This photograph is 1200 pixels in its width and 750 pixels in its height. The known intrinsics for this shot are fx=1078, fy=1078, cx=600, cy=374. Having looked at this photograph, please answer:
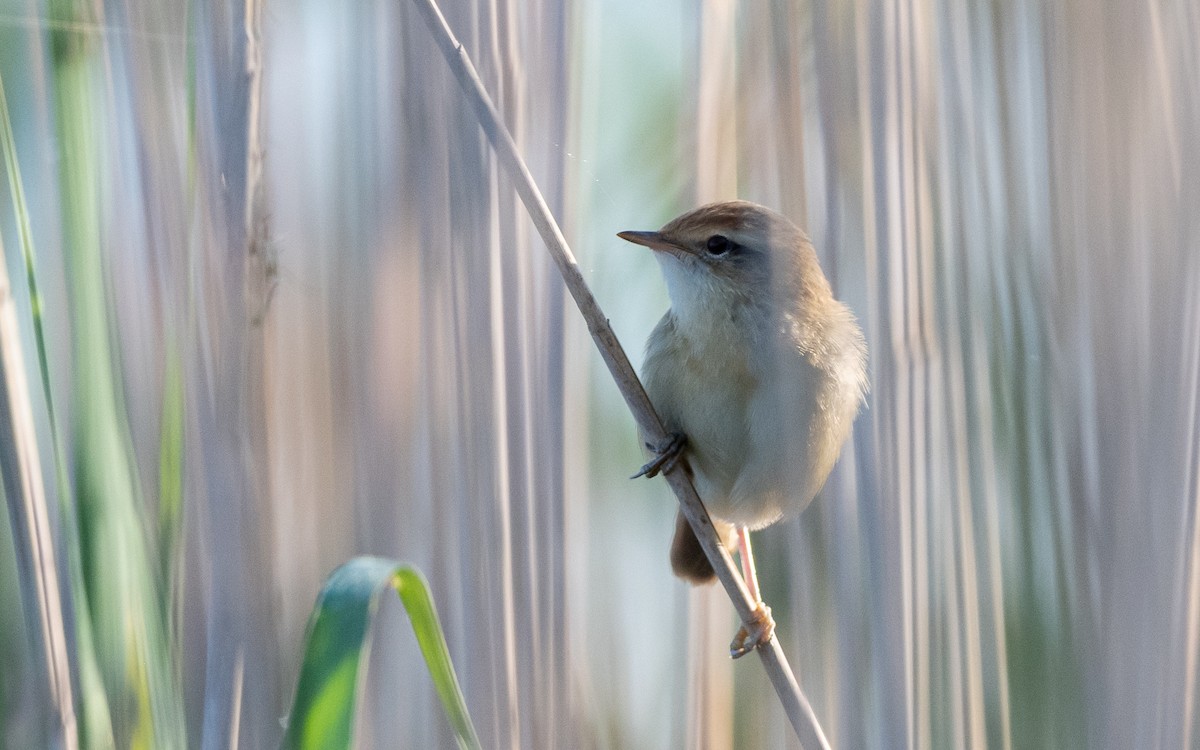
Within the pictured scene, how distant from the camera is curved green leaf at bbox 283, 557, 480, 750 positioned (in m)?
1.21

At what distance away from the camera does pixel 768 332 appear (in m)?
1.93

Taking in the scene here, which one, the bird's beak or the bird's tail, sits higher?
the bird's beak

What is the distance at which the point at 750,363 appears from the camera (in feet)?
6.28

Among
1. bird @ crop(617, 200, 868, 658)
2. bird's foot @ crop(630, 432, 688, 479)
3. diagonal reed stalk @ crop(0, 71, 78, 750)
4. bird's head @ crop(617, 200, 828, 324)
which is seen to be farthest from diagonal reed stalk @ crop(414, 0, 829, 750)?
diagonal reed stalk @ crop(0, 71, 78, 750)

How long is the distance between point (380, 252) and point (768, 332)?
2.40 feet

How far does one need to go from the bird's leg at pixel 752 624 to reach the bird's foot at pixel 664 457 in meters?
0.27

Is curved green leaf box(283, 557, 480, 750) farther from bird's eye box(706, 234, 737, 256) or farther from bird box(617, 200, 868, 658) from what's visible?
bird's eye box(706, 234, 737, 256)

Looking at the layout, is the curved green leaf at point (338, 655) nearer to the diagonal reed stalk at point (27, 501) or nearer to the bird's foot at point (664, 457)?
the diagonal reed stalk at point (27, 501)

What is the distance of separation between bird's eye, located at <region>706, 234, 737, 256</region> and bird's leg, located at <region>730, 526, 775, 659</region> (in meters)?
0.59

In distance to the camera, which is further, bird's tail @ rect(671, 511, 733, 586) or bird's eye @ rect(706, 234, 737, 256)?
bird's tail @ rect(671, 511, 733, 586)

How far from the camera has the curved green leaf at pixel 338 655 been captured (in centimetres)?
121

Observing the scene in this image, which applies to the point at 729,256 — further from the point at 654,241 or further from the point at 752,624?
the point at 752,624

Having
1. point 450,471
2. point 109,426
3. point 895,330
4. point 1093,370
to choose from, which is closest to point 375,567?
point 109,426

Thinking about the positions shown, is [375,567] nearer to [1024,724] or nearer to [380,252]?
[380,252]
